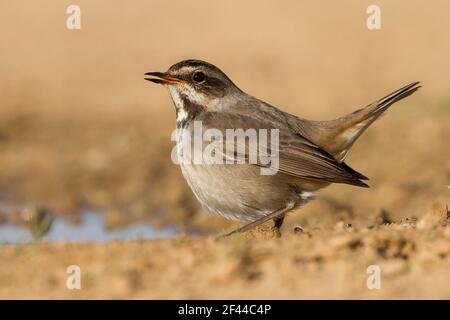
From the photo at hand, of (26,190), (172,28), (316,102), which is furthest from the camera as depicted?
(172,28)

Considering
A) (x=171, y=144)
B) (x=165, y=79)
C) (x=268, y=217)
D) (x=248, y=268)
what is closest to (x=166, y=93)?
(x=171, y=144)

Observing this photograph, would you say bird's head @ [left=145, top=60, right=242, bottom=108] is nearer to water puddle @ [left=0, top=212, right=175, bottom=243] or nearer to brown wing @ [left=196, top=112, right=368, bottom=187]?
brown wing @ [left=196, top=112, right=368, bottom=187]

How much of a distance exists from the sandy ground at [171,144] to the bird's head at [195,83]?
189 centimetres

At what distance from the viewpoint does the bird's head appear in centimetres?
1054

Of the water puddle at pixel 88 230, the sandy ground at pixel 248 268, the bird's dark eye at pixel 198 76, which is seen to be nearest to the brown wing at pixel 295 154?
the bird's dark eye at pixel 198 76

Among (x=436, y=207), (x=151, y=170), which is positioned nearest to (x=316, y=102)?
(x=151, y=170)

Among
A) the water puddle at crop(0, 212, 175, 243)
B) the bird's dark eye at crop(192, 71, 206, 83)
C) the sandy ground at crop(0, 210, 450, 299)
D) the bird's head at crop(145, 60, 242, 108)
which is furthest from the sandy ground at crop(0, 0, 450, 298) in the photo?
the bird's dark eye at crop(192, 71, 206, 83)

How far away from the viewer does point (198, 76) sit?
10672 millimetres

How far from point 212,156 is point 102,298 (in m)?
2.96

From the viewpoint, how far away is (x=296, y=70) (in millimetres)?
22297

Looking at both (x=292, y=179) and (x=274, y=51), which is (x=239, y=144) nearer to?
(x=292, y=179)

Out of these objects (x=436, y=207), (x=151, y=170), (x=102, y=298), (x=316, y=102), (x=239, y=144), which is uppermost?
(x=316, y=102)

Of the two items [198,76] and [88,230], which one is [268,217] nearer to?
[198,76]

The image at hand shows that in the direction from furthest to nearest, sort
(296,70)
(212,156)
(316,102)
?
(296,70) → (316,102) → (212,156)
